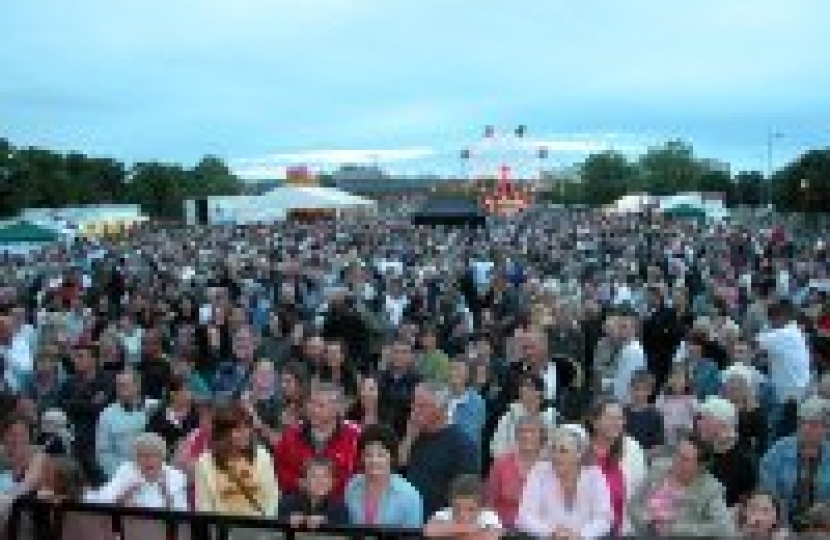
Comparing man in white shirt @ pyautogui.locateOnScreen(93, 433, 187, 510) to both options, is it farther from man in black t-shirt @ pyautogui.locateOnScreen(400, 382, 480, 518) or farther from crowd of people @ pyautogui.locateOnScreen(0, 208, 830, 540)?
man in black t-shirt @ pyautogui.locateOnScreen(400, 382, 480, 518)

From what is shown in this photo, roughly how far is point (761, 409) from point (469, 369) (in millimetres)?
2136

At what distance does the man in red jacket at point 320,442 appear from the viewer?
7.96 meters

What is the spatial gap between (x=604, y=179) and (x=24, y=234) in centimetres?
13411

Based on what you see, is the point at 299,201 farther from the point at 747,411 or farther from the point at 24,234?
the point at 747,411

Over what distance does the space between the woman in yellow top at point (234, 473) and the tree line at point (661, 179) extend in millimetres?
101661

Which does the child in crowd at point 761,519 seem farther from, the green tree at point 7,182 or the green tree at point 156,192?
the green tree at point 156,192

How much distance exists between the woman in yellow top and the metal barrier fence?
625mm

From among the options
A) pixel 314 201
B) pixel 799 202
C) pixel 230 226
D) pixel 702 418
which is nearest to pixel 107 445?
pixel 702 418

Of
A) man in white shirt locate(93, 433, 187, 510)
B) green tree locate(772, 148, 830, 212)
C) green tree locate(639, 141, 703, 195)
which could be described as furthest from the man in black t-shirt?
green tree locate(639, 141, 703, 195)

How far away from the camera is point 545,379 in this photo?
1070cm

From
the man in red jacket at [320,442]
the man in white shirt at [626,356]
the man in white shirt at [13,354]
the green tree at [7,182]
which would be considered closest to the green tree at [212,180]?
the green tree at [7,182]

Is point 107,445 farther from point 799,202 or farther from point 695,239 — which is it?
point 799,202

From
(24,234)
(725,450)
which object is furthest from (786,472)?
(24,234)

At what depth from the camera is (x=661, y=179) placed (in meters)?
176
